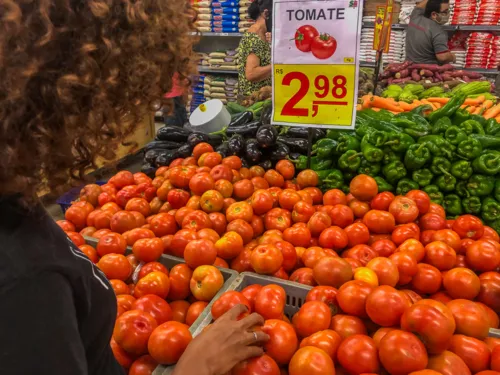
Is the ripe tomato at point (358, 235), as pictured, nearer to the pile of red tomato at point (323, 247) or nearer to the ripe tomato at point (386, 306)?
the pile of red tomato at point (323, 247)

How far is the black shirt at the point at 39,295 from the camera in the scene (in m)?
0.63

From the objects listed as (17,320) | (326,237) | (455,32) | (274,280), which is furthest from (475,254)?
(455,32)

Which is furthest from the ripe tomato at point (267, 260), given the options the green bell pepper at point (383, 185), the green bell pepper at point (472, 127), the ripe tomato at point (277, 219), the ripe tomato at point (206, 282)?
the green bell pepper at point (472, 127)

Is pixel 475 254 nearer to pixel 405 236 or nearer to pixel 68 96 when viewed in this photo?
pixel 405 236

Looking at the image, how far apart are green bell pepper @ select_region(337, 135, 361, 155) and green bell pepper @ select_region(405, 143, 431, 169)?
0.33 metres

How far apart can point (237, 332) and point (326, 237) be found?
83 cm

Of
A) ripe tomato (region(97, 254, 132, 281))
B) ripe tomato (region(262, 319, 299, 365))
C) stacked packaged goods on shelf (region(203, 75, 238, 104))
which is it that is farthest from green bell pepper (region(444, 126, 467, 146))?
stacked packaged goods on shelf (region(203, 75, 238, 104))

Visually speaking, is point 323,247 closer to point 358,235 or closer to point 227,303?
point 358,235

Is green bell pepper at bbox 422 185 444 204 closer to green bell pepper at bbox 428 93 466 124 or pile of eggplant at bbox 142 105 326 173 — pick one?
green bell pepper at bbox 428 93 466 124

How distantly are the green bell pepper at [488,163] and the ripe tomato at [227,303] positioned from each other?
167 centimetres

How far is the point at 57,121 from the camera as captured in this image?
664mm

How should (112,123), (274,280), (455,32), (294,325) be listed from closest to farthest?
(112,123)
(294,325)
(274,280)
(455,32)

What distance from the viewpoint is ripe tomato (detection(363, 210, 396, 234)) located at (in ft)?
6.47

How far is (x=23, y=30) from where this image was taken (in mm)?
591
